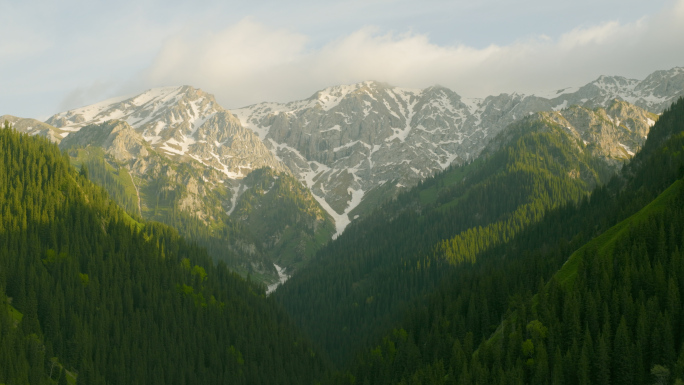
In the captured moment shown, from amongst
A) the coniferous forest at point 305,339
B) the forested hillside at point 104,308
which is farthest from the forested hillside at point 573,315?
the forested hillside at point 104,308

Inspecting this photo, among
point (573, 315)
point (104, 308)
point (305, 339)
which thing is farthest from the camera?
point (305, 339)

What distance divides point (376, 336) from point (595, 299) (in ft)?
270

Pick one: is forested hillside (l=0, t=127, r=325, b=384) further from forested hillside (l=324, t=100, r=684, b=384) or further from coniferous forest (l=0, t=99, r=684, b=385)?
forested hillside (l=324, t=100, r=684, b=384)

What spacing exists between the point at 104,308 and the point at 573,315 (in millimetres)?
107920

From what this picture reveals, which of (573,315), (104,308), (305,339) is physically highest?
(104,308)

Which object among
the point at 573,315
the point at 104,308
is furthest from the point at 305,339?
the point at 573,315

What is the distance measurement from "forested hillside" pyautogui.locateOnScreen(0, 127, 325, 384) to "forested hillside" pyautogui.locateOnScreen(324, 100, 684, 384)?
33850mm

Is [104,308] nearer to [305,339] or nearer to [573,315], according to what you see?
[305,339]

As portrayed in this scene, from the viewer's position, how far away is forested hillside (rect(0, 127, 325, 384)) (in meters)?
135

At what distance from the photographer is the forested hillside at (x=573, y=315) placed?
9744 cm

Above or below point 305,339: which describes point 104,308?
above

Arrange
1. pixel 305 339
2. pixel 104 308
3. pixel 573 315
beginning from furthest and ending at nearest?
pixel 305 339 < pixel 104 308 < pixel 573 315

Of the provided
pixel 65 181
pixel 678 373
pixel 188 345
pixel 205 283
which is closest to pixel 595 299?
pixel 678 373

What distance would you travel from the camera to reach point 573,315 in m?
110
